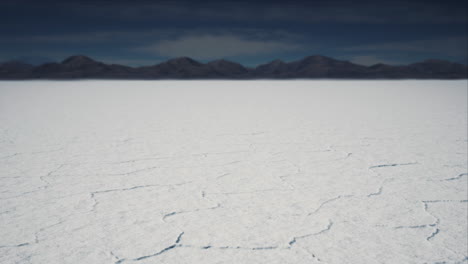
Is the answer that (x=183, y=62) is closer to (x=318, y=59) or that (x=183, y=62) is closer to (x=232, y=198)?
(x=318, y=59)

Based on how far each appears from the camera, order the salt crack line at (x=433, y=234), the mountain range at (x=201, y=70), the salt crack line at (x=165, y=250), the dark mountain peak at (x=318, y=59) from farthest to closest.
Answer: the dark mountain peak at (x=318, y=59) < the mountain range at (x=201, y=70) < the salt crack line at (x=433, y=234) < the salt crack line at (x=165, y=250)

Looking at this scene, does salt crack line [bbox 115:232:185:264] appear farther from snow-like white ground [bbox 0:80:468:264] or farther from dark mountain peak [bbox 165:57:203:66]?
dark mountain peak [bbox 165:57:203:66]

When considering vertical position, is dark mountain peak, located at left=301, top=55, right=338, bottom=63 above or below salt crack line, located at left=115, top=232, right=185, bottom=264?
above

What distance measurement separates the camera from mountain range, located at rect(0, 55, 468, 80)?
74.0 metres

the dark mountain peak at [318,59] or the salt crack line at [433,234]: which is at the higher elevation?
the dark mountain peak at [318,59]

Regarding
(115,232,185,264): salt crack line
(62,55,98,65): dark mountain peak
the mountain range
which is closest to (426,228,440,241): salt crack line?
(115,232,185,264): salt crack line

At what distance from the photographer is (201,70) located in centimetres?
8981

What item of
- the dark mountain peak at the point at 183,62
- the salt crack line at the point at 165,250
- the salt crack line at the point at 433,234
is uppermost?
the dark mountain peak at the point at 183,62

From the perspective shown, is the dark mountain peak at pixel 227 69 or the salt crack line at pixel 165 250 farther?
the dark mountain peak at pixel 227 69

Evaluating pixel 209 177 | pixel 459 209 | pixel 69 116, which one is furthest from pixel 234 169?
pixel 69 116

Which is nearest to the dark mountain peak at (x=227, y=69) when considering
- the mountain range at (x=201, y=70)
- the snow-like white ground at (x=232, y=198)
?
the mountain range at (x=201, y=70)

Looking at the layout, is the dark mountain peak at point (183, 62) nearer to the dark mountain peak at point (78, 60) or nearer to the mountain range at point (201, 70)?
the mountain range at point (201, 70)

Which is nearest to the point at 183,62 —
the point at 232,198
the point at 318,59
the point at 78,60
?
the point at 78,60

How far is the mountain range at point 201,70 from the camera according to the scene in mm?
74000
